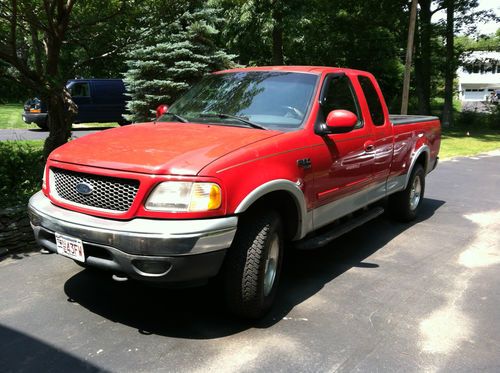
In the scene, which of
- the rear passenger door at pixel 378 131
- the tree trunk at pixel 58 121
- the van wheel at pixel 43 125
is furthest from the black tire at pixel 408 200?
the van wheel at pixel 43 125

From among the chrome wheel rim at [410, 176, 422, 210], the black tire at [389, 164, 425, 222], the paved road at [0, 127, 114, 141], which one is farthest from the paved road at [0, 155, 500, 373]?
the paved road at [0, 127, 114, 141]

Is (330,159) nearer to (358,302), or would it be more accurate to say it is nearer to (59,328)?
(358,302)

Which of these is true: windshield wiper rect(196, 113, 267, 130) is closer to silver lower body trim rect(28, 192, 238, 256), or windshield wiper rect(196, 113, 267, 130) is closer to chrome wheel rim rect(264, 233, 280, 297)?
chrome wheel rim rect(264, 233, 280, 297)

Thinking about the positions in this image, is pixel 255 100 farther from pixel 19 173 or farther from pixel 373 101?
pixel 19 173

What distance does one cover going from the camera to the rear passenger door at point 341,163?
408 cm

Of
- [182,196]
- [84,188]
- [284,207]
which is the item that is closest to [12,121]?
[84,188]

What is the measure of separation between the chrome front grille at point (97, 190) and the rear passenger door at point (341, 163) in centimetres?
157

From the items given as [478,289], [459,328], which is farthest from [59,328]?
[478,289]

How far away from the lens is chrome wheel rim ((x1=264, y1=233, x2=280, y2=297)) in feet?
11.7

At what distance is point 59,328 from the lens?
131 inches

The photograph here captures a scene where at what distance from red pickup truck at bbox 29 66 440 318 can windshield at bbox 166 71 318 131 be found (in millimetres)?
13

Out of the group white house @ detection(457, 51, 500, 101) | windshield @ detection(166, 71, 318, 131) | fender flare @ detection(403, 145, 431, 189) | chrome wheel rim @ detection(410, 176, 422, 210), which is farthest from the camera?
white house @ detection(457, 51, 500, 101)

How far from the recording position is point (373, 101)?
531 centimetres

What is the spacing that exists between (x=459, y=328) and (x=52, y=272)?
11.2 ft
